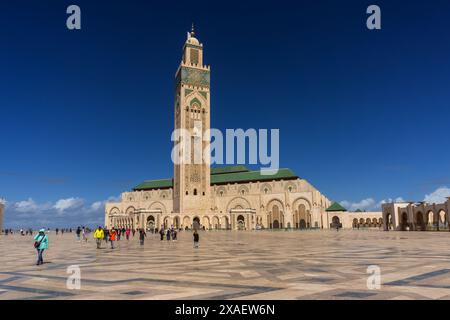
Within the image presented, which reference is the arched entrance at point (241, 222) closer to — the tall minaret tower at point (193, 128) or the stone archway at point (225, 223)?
the stone archway at point (225, 223)

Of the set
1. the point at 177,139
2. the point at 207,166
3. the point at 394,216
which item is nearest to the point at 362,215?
the point at 394,216

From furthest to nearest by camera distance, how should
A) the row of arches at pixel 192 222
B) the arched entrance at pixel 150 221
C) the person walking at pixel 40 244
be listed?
the row of arches at pixel 192 222, the arched entrance at pixel 150 221, the person walking at pixel 40 244

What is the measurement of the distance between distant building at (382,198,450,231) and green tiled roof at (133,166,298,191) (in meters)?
27.7

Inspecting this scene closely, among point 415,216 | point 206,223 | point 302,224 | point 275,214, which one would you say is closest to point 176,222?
point 206,223

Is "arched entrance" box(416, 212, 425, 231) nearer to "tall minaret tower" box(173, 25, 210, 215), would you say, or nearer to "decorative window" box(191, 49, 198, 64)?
"tall minaret tower" box(173, 25, 210, 215)

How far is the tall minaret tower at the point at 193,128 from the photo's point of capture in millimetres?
74500

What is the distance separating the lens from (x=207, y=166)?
77.5 meters

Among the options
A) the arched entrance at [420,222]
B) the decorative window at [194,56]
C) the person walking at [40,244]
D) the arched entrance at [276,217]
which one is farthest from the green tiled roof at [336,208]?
the person walking at [40,244]

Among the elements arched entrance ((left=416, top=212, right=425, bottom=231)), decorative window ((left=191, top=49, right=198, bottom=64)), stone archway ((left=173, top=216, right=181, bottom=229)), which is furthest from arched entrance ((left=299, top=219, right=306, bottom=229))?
decorative window ((left=191, top=49, right=198, bottom=64))

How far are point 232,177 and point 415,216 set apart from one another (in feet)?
145

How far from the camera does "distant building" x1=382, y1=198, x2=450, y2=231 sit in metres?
41.8

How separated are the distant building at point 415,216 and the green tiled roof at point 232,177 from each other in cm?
2770
